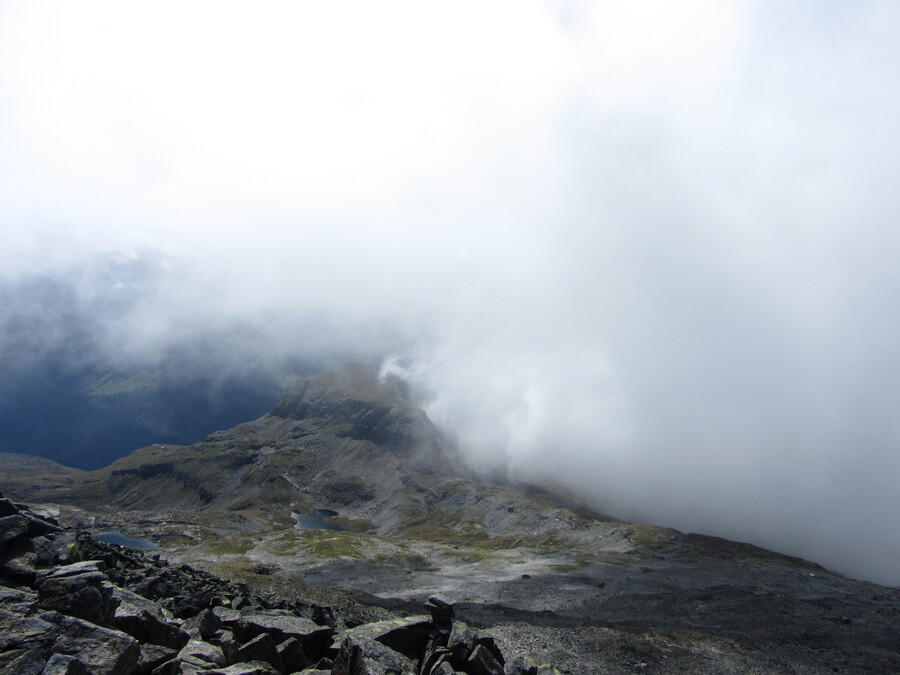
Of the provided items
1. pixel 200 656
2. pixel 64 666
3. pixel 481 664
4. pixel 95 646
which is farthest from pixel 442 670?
pixel 64 666

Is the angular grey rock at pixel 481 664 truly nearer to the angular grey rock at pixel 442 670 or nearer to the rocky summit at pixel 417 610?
the rocky summit at pixel 417 610

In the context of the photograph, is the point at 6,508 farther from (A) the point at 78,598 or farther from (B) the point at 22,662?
(B) the point at 22,662

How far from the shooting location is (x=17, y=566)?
31016mm

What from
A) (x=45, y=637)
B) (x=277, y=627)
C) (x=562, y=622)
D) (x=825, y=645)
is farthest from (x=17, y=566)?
(x=825, y=645)

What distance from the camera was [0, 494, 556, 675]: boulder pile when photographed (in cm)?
2128

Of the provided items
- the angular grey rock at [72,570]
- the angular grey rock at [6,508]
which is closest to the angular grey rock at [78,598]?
the angular grey rock at [72,570]

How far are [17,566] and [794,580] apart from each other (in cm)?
17304

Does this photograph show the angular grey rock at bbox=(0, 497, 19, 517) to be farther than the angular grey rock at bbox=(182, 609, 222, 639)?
Yes

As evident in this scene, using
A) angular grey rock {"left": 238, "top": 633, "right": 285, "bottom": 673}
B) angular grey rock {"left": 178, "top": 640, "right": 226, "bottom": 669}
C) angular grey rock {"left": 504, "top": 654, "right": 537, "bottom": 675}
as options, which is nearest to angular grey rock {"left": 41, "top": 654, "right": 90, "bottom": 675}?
angular grey rock {"left": 178, "top": 640, "right": 226, "bottom": 669}

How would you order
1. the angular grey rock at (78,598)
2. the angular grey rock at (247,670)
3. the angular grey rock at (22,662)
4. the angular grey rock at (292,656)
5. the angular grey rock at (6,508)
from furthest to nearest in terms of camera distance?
the angular grey rock at (6,508) < the angular grey rock at (292,656) < the angular grey rock at (78,598) < the angular grey rock at (247,670) < the angular grey rock at (22,662)

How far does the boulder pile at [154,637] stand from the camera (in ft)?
69.8

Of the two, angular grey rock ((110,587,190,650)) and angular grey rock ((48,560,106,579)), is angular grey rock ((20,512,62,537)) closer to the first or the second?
angular grey rock ((48,560,106,579))

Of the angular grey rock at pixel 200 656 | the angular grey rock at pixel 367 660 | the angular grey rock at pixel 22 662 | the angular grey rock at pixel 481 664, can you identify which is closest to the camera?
the angular grey rock at pixel 22 662

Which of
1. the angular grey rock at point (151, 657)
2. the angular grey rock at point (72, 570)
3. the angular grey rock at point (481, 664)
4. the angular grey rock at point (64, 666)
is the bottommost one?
the angular grey rock at point (151, 657)
